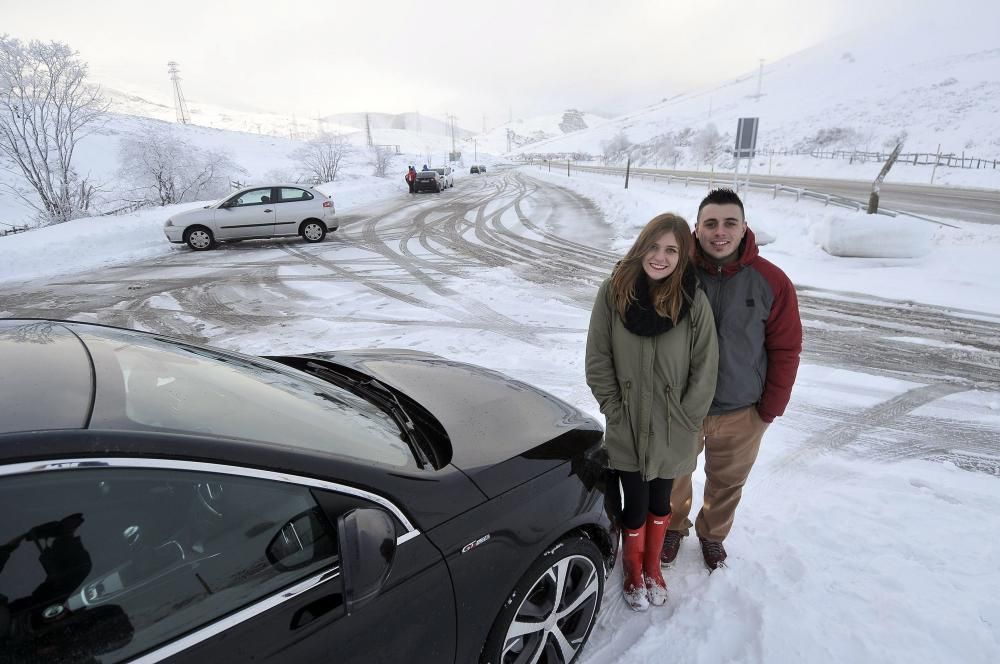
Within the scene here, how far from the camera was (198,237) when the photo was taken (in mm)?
11945

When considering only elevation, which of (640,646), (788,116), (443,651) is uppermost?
(788,116)

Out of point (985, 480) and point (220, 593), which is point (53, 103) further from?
point (985, 480)

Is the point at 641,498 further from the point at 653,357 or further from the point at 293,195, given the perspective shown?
the point at 293,195

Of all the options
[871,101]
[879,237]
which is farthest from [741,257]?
[871,101]

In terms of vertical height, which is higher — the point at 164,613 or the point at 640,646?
the point at 164,613

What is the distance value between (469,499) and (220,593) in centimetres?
78

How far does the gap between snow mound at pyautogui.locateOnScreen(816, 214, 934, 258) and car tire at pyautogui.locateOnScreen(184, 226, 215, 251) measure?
1384 centimetres

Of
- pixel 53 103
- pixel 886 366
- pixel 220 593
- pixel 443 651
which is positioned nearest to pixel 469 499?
pixel 443 651

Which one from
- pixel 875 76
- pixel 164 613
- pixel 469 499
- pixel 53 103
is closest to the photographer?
pixel 164 613

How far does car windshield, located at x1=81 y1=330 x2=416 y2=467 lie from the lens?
1429 millimetres

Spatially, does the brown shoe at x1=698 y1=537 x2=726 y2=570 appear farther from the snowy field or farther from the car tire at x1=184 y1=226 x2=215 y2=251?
the car tire at x1=184 y1=226 x2=215 y2=251

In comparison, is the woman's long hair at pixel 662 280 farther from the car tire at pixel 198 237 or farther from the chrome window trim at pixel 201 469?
the car tire at pixel 198 237

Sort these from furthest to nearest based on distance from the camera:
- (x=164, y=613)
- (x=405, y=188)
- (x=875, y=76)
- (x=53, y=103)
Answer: (x=875, y=76), (x=405, y=188), (x=53, y=103), (x=164, y=613)

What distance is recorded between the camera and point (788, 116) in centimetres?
8181
